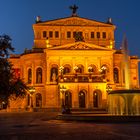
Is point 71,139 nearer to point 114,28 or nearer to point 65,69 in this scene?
point 65,69

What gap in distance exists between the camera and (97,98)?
73.9 m

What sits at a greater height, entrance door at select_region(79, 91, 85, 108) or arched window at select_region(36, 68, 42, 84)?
arched window at select_region(36, 68, 42, 84)

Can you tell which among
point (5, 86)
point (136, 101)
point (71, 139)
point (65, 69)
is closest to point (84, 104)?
point (65, 69)

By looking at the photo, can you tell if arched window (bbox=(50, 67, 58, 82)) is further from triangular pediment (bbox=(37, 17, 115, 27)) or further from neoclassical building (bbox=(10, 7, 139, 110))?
triangular pediment (bbox=(37, 17, 115, 27))

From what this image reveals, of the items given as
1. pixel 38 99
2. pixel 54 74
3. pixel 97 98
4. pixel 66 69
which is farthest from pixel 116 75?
pixel 38 99

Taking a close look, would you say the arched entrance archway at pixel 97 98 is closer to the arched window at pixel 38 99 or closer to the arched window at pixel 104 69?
the arched window at pixel 104 69

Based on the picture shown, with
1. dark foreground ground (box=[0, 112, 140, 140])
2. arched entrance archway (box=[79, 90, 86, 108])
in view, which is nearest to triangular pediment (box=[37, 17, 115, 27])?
arched entrance archway (box=[79, 90, 86, 108])

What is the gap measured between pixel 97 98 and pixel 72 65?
9353 mm

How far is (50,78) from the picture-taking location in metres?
77.2

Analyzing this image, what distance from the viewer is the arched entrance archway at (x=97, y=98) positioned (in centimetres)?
7300

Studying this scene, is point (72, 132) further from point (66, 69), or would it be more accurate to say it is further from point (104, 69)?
point (66, 69)

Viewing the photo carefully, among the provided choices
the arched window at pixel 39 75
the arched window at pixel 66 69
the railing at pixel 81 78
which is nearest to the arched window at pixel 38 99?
the arched window at pixel 39 75

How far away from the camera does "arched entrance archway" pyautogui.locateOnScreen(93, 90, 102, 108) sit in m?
73.0

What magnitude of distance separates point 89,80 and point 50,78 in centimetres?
959
